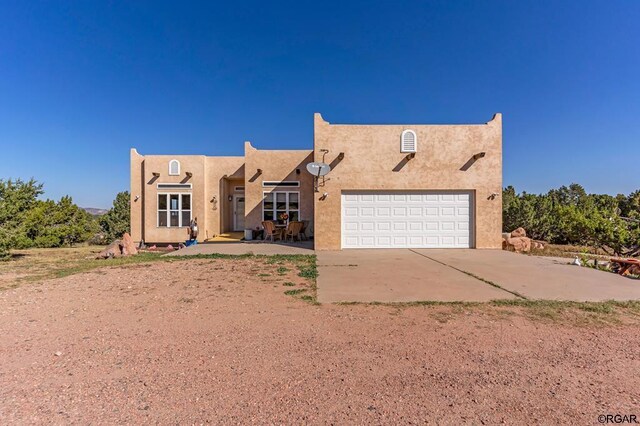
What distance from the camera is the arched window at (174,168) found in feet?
55.5

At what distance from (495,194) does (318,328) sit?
11.1m

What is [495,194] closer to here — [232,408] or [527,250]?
[527,250]

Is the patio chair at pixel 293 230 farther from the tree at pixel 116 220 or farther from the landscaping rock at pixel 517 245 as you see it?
the tree at pixel 116 220

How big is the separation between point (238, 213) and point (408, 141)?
11151 mm

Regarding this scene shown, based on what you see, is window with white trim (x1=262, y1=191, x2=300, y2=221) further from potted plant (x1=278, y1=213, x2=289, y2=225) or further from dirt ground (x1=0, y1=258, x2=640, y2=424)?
dirt ground (x1=0, y1=258, x2=640, y2=424)

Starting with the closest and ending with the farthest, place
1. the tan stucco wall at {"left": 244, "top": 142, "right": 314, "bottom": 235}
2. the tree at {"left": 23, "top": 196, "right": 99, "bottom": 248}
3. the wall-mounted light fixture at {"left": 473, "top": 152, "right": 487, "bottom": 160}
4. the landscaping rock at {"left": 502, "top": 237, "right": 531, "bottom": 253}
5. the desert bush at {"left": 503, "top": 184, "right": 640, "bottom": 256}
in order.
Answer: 1. the desert bush at {"left": 503, "top": 184, "right": 640, "bottom": 256}
2. the wall-mounted light fixture at {"left": 473, "top": 152, "right": 487, "bottom": 160}
3. the landscaping rock at {"left": 502, "top": 237, "right": 531, "bottom": 253}
4. the tan stucco wall at {"left": 244, "top": 142, "right": 314, "bottom": 235}
5. the tree at {"left": 23, "top": 196, "right": 99, "bottom": 248}

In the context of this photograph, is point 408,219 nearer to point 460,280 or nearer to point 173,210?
point 460,280

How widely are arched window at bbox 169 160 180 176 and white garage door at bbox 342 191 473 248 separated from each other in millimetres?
9724

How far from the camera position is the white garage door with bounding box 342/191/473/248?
41.7 ft

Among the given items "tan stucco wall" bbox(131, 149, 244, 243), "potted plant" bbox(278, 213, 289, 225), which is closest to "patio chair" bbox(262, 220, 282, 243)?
"potted plant" bbox(278, 213, 289, 225)

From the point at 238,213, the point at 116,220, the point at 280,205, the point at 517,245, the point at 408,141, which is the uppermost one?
the point at 408,141

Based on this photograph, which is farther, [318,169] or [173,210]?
[173,210]

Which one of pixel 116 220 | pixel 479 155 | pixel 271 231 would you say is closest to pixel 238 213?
pixel 271 231

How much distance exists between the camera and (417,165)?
12.6 m
